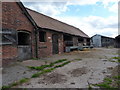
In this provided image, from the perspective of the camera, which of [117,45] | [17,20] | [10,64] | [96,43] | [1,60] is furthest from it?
[96,43]

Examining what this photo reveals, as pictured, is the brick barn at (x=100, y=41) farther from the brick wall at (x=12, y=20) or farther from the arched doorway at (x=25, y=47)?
the brick wall at (x=12, y=20)

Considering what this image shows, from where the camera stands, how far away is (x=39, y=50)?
8.98 metres

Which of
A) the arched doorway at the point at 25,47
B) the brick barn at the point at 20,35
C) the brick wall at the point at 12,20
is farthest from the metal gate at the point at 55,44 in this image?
the brick wall at the point at 12,20

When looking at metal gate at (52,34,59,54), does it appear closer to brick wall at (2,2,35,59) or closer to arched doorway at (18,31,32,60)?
arched doorway at (18,31,32,60)

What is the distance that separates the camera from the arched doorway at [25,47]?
7352mm

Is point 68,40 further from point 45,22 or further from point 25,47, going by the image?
point 25,47

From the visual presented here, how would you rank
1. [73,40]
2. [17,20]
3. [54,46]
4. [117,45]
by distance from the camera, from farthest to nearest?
1. [117,45]
2. [73,40]
3. [54,46]
4. [17,20]

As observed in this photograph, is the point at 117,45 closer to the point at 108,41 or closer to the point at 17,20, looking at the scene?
the point at 108,41

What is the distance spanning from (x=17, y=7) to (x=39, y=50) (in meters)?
3.98

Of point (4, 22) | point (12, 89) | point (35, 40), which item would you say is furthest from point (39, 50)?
point (12, 89)

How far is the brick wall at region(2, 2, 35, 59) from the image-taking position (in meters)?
6.09

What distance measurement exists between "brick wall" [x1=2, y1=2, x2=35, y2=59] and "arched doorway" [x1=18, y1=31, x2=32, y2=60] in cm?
52

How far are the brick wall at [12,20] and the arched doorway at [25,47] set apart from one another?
1.69 ft

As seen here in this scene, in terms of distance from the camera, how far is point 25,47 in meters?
7.77
